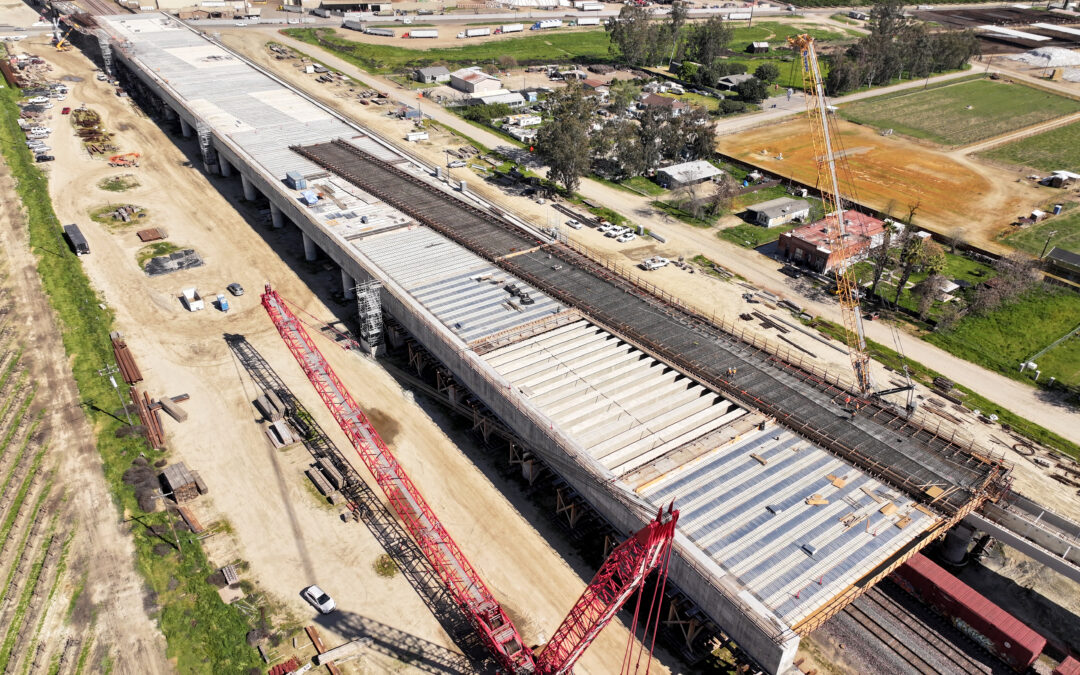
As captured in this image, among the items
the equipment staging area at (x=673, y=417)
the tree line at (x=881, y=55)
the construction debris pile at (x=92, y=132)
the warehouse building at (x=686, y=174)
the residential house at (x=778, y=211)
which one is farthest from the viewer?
the tree line at (x=881, y=55)

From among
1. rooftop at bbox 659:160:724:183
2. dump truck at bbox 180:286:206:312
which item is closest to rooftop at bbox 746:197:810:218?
rooftop at bbox 659:160:724:183

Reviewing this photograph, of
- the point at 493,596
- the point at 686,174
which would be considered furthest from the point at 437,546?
the point at 686,174

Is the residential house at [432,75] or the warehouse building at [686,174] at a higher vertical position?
the residential house at [432,75]

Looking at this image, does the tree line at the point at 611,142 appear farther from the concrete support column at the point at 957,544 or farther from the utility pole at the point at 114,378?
the concrete support column at the point at 957,544

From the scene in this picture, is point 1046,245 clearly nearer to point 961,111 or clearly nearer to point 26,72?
point 961,111

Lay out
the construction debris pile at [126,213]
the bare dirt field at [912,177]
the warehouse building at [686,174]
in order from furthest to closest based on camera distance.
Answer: the warehouse building at [686,174] < the bare dirt field at [912,177] < the construction debris pile at [126,213]

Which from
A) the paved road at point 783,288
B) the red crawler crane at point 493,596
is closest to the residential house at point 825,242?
the paved road at point 783,288
